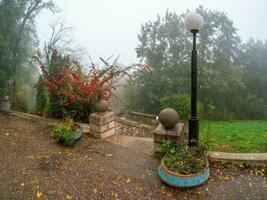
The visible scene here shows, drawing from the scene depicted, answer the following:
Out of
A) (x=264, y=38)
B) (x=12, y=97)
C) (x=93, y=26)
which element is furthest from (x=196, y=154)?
(x=93, y=26)

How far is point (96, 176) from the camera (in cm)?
494

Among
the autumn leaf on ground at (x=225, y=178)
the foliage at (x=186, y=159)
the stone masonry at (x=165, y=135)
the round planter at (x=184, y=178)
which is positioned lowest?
the autumn leaf on ground at (x=225, y=178)

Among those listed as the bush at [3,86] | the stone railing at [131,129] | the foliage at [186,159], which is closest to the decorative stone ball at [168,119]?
the foliage at [186,159]

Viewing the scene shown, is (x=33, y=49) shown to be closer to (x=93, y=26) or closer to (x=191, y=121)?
(x=191, y=121)

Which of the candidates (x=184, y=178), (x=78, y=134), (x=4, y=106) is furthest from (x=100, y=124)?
(x=4, y=106)

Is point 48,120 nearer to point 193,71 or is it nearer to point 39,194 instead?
point 39,194

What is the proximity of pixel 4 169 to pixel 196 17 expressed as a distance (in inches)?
185

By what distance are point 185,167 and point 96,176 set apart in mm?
1620

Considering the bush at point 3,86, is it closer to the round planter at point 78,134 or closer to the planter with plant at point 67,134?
the planter with plant at point 67,134

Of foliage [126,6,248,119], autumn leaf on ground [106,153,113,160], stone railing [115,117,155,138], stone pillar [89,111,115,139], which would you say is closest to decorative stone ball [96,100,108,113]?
stone pillar [89,111,115,139]

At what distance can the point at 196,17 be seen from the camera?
17.3 ft

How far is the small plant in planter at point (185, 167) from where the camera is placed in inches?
177

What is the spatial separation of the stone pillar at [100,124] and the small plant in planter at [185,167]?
2.46 meters

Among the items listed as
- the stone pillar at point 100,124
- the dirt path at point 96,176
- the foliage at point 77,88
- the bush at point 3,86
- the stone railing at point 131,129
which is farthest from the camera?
the bush at point 3,86
